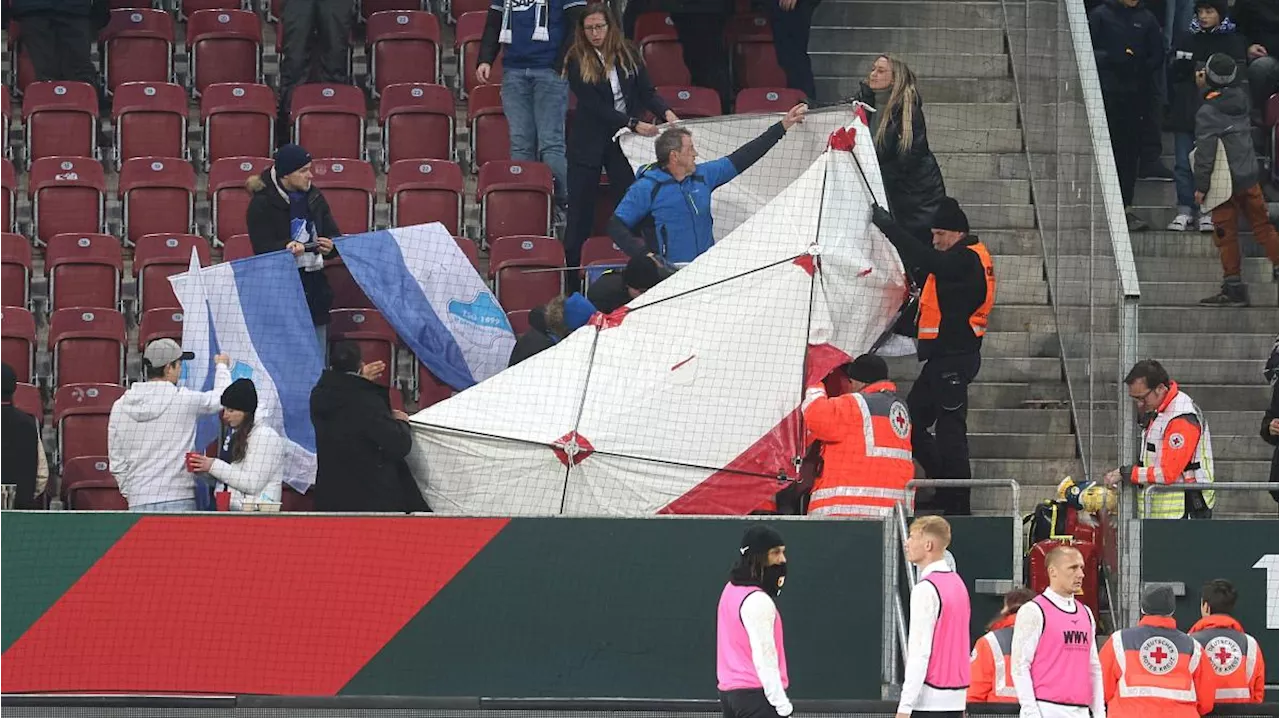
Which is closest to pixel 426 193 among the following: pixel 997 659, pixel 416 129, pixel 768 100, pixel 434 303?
pixel 416 129

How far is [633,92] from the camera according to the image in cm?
1588

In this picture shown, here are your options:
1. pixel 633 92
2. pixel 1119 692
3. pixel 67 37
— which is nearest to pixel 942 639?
pixel 1119 692

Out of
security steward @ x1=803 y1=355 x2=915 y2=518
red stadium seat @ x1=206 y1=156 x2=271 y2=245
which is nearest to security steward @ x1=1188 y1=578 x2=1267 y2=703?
security steward @ x1=803 y1=355 x2=915 y2=518

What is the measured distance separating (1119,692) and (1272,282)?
5.31m

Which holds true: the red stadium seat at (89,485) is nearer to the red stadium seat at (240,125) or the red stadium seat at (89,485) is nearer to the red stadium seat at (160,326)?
the red stadium seat at (160,326)

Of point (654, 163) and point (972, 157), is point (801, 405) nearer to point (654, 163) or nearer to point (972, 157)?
point (654, 163)

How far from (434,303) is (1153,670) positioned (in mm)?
5016

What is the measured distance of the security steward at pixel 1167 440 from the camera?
12.4m

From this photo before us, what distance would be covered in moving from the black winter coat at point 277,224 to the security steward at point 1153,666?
5.24m

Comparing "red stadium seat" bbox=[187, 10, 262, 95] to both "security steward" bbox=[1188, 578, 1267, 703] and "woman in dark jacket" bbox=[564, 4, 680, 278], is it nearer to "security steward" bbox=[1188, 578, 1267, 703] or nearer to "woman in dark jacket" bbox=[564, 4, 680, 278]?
"woman in dark jacket" bbox=[564, 4, 680, 278]

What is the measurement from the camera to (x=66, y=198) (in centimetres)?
1608

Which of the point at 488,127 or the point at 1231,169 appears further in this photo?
the point at 488,127

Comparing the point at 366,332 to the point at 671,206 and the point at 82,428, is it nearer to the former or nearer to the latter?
the point at 82,428

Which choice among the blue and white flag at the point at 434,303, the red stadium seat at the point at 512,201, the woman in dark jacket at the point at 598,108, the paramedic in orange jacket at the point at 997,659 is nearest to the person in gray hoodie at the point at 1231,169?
the woman in dark jacket at the point at 598,108
